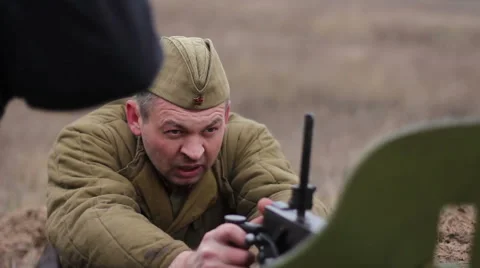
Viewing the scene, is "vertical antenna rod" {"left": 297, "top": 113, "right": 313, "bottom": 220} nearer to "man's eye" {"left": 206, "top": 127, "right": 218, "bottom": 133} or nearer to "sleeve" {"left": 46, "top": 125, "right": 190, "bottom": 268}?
"sleeve" {"left": 46, "top": 125, "right": 190, "bottom": 268}

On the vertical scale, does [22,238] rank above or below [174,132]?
below

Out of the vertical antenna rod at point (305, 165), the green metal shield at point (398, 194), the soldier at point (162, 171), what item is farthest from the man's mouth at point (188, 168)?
the green metal shield at point (398, 194)

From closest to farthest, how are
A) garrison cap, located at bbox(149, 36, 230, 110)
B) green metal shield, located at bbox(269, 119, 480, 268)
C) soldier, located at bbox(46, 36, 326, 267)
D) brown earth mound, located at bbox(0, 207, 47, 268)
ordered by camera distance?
1. green metal shield, located at bbox(269, 119, 480, 268)
2. soldier, located at bbox(46, 36, 326, 267)
3. garrison cap, located at bbox(149, 36, 230, 110)
4. brown earth mound, located at bbox(0, 207, 47, 268)

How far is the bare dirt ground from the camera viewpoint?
8011mm

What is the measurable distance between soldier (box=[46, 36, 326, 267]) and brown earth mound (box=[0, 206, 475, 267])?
588 mm

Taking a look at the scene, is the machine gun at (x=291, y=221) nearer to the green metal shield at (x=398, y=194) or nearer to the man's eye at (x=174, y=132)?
the green metal shield at (x=398, y=194)

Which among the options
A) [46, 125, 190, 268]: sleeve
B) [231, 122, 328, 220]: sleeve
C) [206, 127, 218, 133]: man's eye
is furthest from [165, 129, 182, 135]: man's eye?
[231, 122, 328, 220]: sleeve

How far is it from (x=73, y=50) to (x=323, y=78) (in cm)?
1148

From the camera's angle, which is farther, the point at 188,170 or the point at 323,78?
the point at 323,78

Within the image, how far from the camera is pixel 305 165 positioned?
217cm

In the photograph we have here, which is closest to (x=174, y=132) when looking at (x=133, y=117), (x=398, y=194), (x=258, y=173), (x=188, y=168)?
(x=188, y=168)

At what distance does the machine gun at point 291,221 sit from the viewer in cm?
211

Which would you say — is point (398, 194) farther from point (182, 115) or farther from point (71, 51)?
point (182, 115)

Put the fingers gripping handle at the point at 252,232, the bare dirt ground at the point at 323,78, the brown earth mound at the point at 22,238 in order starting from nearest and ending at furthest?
the fingers gripping handle at the point at 252,232 → the brown earth mound at the point at 22,238 → the bare dirt ground at the point at 323,78
